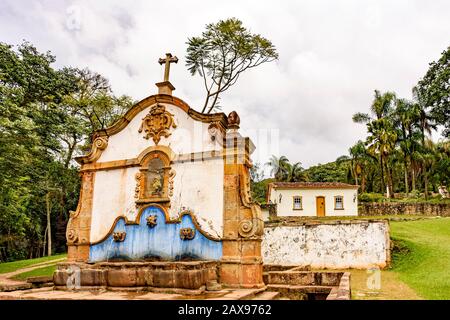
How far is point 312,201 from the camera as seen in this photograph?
3300cm

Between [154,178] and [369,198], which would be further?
[369,198]

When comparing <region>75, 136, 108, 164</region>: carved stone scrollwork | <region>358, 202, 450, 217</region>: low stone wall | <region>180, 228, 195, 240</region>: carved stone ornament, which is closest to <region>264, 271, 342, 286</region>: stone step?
<region>180, 228, 195, 240</region>: carved stone ornament

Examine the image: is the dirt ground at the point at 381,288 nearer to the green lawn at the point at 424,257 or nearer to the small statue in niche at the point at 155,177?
the green lawn at the point at 424,257

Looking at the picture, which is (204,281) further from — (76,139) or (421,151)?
(421,151)

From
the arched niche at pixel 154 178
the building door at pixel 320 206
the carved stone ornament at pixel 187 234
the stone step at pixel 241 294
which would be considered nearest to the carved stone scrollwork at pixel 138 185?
the arched niche at pixel 154 178

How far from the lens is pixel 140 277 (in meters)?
8.23

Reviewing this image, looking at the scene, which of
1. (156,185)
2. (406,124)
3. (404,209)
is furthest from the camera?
(406,124)

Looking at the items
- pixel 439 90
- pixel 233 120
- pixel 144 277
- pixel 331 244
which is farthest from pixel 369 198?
pixel 144 277

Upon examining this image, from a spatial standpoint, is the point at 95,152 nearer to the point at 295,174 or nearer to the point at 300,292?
the point at 300,292

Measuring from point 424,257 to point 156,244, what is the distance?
11.0 metres

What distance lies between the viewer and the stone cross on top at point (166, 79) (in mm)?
10938

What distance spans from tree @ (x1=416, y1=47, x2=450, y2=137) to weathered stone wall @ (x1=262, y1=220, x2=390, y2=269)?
78.2ft

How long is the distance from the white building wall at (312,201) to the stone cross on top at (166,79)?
23.2 metres
